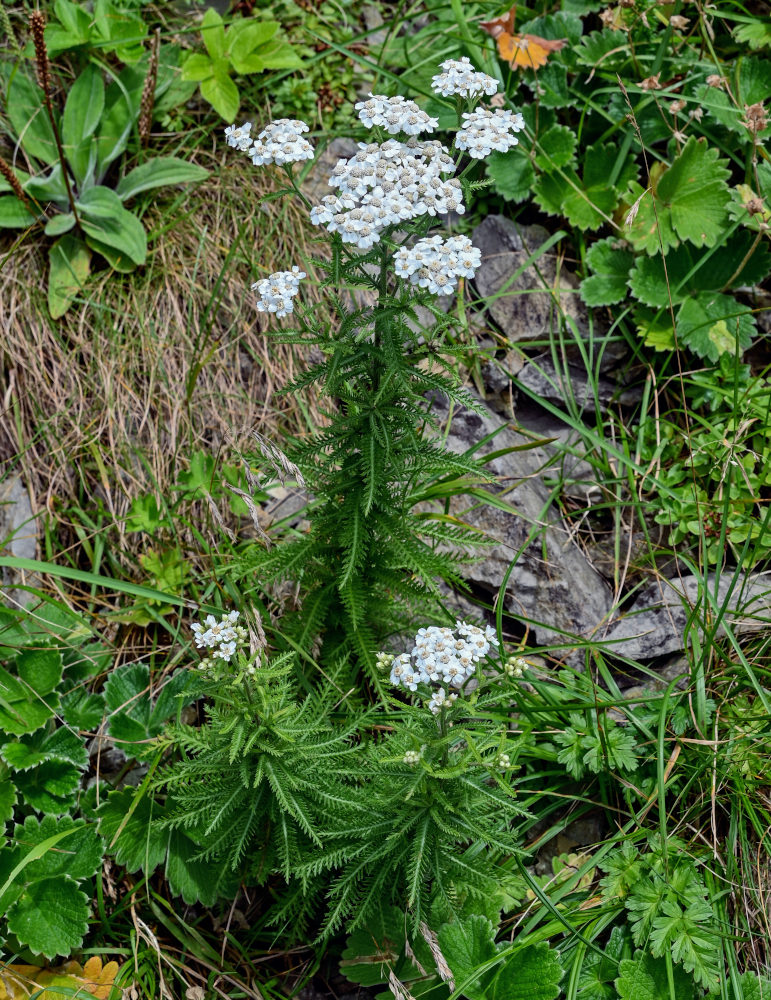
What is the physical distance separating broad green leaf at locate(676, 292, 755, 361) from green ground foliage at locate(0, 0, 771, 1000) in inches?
0.6

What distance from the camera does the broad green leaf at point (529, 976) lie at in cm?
201

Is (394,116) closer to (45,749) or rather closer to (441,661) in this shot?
(441,661)

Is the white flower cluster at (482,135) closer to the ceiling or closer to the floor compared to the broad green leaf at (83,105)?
closer to the ceiling

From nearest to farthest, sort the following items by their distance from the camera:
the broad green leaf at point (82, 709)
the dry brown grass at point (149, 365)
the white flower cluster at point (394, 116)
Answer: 1. the white flower cluster at point (394, 116)
2. the broad green leaf at point (82, 709)
3. the dry brown grass at point (149, 365)

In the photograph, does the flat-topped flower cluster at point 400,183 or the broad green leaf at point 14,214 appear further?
the broad green leaf at point 14,214

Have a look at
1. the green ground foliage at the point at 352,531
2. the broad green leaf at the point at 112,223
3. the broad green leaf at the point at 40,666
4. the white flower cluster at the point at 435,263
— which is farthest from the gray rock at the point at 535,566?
the broad green leaf at the point at 112,223

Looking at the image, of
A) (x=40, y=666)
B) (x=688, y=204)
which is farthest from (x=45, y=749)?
(x=688, y=204)

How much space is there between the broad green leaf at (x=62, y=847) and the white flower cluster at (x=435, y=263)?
68.1 inches

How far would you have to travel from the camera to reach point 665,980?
213 centimetres

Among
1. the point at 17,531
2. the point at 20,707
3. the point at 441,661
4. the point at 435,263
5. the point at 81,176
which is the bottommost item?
the point at 20,707

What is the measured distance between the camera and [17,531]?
2857 millimetres

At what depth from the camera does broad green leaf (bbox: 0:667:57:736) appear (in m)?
2.46

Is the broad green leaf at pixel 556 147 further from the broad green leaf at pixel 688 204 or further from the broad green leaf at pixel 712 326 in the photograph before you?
the broad green leaf at pixel 712 326

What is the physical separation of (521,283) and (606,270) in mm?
325
